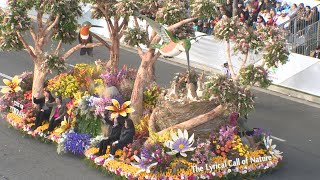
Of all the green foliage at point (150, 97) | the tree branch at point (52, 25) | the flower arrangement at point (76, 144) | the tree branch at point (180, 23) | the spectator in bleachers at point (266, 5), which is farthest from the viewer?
the spectator in bleachers at point (266, 5)

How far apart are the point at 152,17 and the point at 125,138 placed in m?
3.77

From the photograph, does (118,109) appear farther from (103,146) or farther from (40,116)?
(40,116)

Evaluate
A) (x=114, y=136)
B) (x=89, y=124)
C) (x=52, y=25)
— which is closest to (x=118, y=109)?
(x=114, y=136)

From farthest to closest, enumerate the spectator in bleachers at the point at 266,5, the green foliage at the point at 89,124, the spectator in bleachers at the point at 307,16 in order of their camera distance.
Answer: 1. the spectator in bleachers at the point at 266,5
2. the spectator in bleachers at the point at 307,16
3. the green foliage at the point at 89,124

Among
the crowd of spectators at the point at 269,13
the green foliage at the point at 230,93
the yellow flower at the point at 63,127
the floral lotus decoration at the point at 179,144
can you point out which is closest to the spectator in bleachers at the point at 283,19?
the crowd of spectators at the point at 269,13

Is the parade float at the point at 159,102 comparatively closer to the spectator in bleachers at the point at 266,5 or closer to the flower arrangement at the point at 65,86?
the flower arrangement at the point at 65,86

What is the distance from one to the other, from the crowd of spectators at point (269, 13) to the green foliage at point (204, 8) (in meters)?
8.44

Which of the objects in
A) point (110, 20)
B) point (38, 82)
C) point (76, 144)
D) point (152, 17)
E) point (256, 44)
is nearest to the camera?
point (256, 44)

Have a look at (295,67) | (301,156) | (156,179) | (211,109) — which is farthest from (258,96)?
Answer: (156,179)

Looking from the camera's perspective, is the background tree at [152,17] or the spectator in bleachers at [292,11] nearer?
the background tree at [152,17]

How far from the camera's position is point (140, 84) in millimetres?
19734

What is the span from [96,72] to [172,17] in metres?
4.13

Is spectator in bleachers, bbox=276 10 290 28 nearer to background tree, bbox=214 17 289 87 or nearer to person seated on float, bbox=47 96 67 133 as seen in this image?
background tree, bbox=214 17 289 87

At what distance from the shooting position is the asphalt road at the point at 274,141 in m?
18.2
